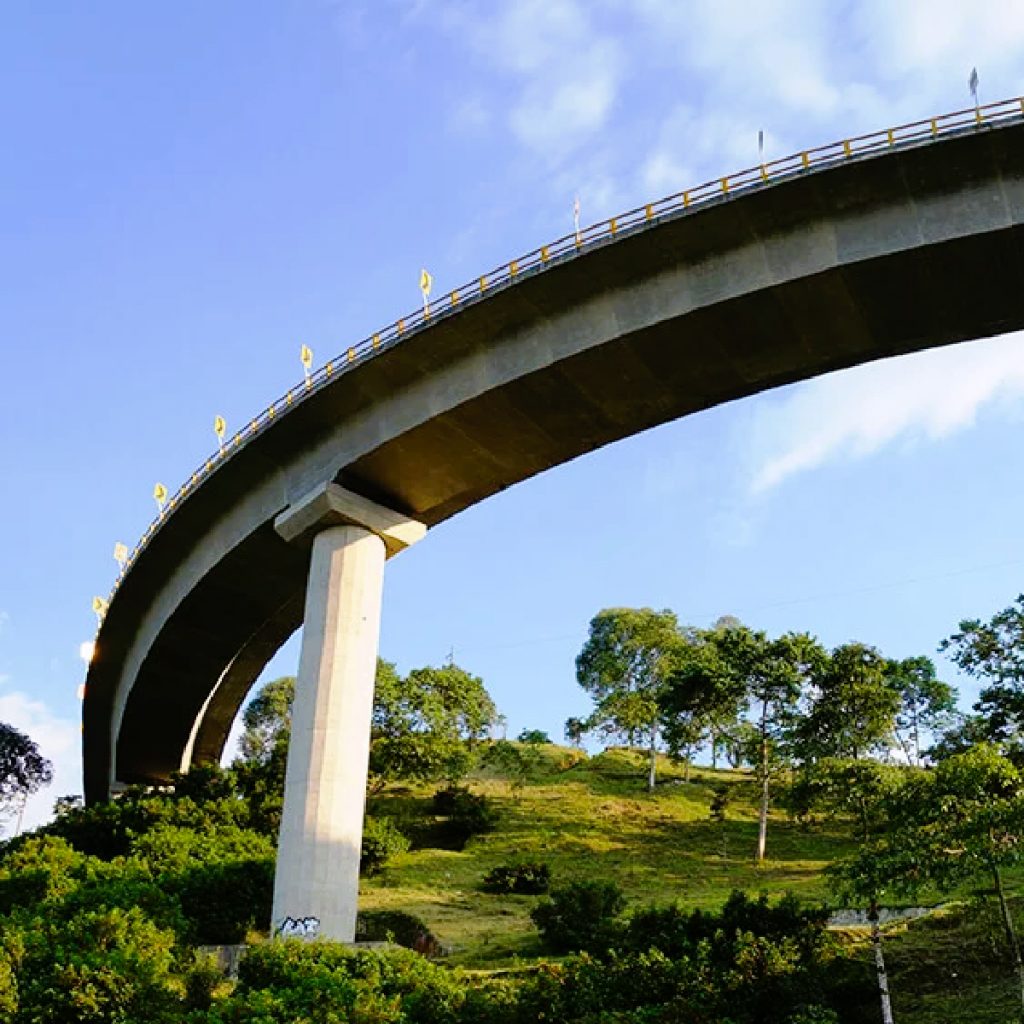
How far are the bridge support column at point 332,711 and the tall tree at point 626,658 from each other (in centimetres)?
4035

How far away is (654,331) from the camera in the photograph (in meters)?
22.0

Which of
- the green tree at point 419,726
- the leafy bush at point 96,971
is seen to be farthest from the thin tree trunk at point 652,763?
the leafy bush at point 96,971

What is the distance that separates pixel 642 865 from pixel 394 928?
13.5 m

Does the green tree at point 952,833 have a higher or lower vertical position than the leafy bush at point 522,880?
lower

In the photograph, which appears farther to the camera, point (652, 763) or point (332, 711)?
point (652, 763)

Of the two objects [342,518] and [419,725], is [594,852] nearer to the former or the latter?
[419,725]

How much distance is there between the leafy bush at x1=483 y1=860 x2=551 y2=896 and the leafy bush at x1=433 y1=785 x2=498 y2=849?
9376 mm

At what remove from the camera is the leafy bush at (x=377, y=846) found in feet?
125

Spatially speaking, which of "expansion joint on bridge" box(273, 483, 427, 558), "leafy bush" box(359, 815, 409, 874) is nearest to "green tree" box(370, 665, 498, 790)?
"leafy bush" box(359, 815, 409, 874)

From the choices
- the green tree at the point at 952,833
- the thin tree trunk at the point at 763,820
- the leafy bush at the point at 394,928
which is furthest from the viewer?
the thin tree trunk at the point at 763,820

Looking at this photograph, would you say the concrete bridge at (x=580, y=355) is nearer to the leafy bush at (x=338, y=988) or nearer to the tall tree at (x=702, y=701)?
the leafy bush at (x=338, y=988)

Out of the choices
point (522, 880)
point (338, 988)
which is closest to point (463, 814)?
point (522, 880)

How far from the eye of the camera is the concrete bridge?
20.3m

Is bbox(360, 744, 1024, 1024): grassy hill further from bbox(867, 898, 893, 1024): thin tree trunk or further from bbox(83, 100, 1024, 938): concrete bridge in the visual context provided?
bbox(83, 100, 1024, 938): concrete bridge
